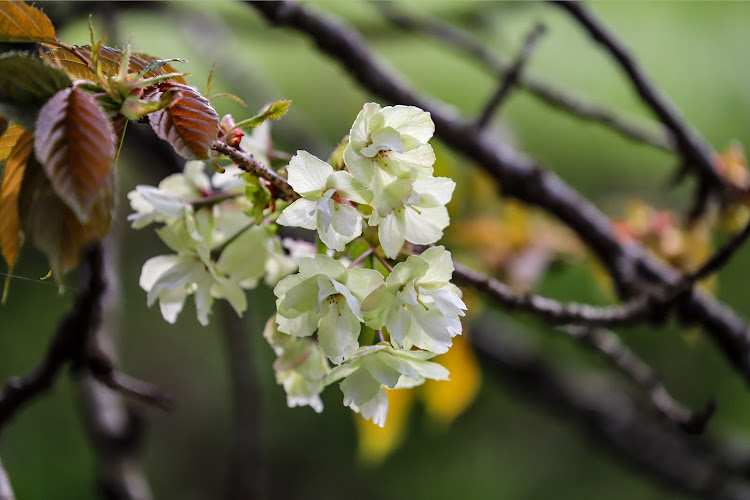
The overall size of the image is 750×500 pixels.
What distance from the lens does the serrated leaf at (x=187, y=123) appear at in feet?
0.63

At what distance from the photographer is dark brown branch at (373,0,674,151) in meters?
0.60

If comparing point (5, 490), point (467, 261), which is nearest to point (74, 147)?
point (5, 490)

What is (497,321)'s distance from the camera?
40.1 inches

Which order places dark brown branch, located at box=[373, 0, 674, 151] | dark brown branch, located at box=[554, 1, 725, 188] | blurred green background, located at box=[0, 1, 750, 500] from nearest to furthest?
dark brown branch, located at box=[554, 1, 725, 188]
dark brown branch, located at box=[373, 0, 674, 151]
blurred green background, located at box=[0, 1, 750, 500]

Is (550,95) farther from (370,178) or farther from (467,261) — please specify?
(370,178)

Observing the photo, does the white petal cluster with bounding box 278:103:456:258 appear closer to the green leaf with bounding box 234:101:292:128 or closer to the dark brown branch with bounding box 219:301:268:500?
the green leaf with bounding box 234:101:292:128

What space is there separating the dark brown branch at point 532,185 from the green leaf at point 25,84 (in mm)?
307

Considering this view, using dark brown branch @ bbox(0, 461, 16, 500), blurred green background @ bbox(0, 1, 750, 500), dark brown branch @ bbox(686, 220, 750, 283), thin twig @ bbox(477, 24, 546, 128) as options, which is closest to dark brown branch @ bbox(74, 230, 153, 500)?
blurred green background @ bbox(0, 1, 750, 500)

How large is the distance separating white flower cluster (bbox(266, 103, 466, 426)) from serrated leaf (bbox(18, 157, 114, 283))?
0.05 m

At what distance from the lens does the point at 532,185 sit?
1.76ft

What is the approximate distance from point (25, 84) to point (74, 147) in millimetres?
28

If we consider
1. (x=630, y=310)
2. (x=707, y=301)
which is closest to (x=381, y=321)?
(x=630, y=310)

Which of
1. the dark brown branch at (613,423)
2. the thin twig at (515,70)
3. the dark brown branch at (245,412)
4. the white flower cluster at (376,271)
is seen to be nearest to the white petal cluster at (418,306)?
the white flower cluster at (376,271)

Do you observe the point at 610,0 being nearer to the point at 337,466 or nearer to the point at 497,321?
the point at 497,321
